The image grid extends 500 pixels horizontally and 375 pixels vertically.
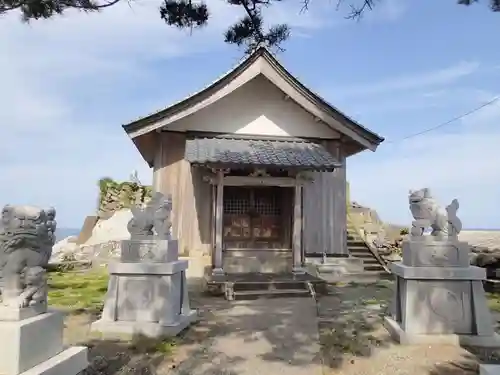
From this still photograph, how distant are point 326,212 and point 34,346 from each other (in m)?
10.0

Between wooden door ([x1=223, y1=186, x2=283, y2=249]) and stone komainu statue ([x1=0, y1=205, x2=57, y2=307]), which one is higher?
wooden door ([x1=223, y1=186, x2=283, y2=249])

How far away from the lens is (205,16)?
9.17m

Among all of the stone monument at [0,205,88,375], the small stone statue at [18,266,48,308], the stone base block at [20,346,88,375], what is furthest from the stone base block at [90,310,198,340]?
the small stone statue at [18,266,48,308]

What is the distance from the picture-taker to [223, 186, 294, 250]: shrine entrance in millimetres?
12086

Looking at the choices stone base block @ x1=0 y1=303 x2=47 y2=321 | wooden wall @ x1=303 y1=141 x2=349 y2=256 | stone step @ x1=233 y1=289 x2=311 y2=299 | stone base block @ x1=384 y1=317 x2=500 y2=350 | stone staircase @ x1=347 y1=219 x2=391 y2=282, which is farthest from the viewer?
wooden wall @ x1=303 y1=141 x2=349 y2=256

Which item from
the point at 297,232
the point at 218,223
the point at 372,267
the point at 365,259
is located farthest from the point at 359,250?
the point at 218,223

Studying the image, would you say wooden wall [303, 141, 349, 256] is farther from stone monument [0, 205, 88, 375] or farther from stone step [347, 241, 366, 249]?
stone monument [0, 205, 88, 375]

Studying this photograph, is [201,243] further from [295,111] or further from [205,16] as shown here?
[205,16]

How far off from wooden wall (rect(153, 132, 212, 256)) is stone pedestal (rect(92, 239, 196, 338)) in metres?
4.82

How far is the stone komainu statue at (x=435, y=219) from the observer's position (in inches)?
251

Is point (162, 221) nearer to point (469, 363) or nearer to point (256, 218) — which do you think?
point (469, 363)

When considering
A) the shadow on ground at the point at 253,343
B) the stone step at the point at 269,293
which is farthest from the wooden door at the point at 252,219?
the shadow on ground at the point at 253,343

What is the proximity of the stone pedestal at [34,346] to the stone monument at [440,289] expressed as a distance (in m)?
4.41

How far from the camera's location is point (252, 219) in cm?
1219
